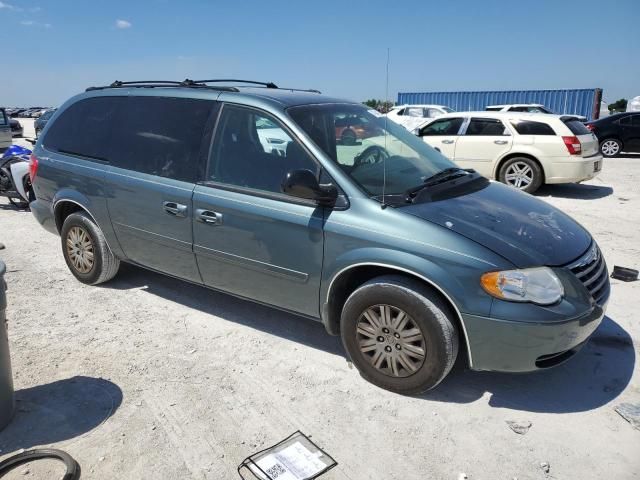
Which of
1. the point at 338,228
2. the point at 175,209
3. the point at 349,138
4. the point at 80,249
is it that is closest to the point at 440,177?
the point at 349,138

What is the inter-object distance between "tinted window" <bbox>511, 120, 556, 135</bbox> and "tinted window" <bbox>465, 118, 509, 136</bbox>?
236mm

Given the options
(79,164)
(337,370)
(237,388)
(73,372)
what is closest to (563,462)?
(337,370)

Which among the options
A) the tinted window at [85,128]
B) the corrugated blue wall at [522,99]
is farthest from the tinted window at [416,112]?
the tinted window at [85,128]

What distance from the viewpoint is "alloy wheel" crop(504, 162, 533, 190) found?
9797mm

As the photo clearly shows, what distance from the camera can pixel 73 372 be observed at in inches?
139

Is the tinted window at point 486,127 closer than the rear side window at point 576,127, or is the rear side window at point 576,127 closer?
the rear side window at point 576,127

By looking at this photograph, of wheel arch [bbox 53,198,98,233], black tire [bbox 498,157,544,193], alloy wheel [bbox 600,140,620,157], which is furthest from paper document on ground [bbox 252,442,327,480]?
alloy wheel [bbox 600,140,620,157]

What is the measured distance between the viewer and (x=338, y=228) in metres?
3.24

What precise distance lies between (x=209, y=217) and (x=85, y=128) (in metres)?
1.92

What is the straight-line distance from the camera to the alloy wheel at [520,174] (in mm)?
9797

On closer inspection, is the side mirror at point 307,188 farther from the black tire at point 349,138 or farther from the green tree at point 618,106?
the green tree at point 618,106

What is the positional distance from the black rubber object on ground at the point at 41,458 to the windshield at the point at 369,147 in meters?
2.23

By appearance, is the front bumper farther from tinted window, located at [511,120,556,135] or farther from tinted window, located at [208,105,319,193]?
tinted window, located at [511,120,556,135]

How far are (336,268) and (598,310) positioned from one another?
157cm
